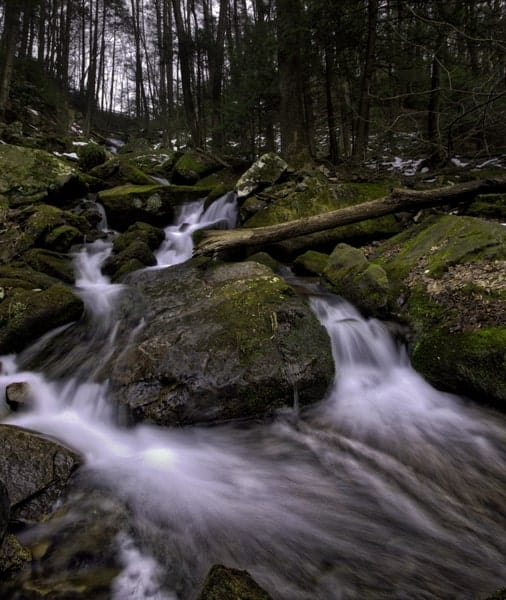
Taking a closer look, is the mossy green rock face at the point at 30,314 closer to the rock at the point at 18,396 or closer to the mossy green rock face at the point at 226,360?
the rock at the point at 18,396

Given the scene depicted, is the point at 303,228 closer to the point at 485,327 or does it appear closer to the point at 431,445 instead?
the point at 485,327

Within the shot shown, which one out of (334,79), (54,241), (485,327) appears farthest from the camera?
(334,79)

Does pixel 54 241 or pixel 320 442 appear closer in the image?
pixel 320 442

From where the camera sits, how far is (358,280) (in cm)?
543

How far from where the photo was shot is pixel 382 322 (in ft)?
16.3

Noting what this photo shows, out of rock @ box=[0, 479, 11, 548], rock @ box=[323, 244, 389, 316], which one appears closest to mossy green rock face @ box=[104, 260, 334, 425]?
rock @ box=[323, 244, 389, 316]

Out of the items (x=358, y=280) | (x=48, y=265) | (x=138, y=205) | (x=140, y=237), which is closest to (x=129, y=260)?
(x=140, y=237)

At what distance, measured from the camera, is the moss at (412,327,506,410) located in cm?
344

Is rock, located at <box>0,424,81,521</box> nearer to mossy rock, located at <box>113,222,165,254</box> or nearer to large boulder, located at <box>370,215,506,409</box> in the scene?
large boulder, located at <box>370,215,506,409</box>

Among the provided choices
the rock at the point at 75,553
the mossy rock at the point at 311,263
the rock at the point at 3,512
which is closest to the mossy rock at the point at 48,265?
the mossy rock at the point at 311,263

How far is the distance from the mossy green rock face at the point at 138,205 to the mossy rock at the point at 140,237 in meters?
0.93

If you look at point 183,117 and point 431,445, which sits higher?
point 183,117

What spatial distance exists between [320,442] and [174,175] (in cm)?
1156

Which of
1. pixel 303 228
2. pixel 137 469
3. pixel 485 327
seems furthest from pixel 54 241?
pixel 485 327
